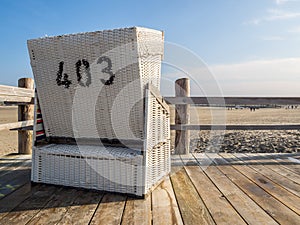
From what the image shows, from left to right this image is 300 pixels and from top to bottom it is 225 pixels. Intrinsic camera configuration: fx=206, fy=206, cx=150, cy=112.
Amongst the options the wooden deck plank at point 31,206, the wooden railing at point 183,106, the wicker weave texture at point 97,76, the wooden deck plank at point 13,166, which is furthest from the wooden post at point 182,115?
the wooden deck plank at point 13,166

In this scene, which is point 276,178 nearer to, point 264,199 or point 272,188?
point 272,188

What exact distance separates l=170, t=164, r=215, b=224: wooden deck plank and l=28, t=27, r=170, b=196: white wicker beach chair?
0.21 m

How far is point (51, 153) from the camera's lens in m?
1.83

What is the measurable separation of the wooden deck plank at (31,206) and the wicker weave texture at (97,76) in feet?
1.75

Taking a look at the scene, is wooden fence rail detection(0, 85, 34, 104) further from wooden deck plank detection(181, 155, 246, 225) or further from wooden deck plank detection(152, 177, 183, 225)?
wooden deck plank detection(181, 155, 246, 225)

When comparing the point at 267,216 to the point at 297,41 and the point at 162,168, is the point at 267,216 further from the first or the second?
the point at 297,41

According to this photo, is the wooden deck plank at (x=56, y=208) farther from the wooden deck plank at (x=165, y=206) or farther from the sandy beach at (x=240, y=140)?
the sandy beach at (x=240, y=140)

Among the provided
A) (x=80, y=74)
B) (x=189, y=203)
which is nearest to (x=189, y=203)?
(x=189, y=203)

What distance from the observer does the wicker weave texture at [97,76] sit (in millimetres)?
1523

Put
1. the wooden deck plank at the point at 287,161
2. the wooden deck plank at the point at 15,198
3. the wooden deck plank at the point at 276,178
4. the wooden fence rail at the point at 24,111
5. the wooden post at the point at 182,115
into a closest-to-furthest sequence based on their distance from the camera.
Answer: the wooden deck plank at the point at 15,198 → the wooden deck plank at the point at 276,178 → the wooden deck plank at the point at 287,161 → the wooden fence rail at the point at 24,111 → the wooden post at the point at 182,115

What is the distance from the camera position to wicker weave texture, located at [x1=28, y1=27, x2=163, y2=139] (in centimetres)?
152

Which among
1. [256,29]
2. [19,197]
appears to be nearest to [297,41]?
[256,29]

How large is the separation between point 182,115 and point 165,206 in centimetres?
174

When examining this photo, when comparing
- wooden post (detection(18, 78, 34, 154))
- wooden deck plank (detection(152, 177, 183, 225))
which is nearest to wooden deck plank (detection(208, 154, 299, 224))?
wooden deck plank (detection(152, 177, 183, 225))
